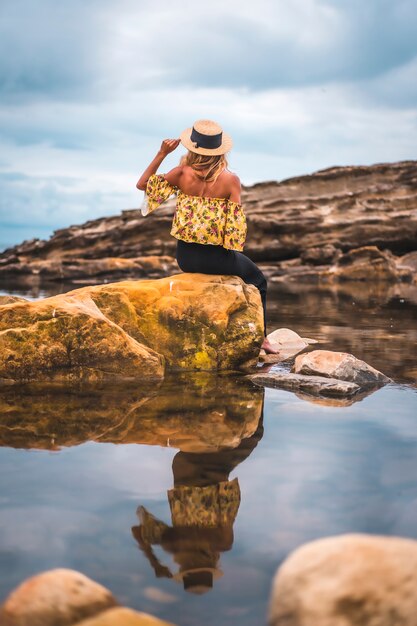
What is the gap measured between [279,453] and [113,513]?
1311 millimetres

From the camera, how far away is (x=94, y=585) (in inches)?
93.0

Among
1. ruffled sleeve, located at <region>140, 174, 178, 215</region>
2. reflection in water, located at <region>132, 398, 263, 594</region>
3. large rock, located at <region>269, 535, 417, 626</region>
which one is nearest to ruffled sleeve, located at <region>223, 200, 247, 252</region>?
ruffled sleeve, located at <region>140, 174, 178, 215</region>

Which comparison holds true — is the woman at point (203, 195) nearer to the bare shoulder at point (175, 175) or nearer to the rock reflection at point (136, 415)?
the bare shoulder at point (175, 175)

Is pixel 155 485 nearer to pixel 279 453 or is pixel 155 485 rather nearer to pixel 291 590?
pixel 279 453

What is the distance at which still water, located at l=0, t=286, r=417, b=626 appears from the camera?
2648 millimetres

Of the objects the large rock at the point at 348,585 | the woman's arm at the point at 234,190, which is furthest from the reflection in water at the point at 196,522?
the woman's arm at the point at 234,190

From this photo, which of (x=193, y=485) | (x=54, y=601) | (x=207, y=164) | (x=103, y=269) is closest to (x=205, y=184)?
(x=207, y=164)

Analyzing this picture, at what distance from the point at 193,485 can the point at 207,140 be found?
14.6 ft

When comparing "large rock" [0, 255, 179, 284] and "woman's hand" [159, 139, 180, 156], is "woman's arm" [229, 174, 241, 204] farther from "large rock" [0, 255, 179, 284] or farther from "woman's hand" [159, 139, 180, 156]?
"large rock" [0, 255, 179, 284]

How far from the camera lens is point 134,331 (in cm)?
706

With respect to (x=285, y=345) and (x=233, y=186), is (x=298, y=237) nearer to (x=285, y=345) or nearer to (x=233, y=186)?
(x=285, y=345)

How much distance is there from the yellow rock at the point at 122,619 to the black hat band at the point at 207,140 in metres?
5.60

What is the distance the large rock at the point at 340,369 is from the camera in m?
6.42

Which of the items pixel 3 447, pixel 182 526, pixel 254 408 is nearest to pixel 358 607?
pixel 182 526
